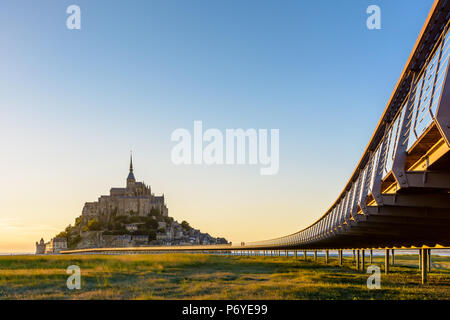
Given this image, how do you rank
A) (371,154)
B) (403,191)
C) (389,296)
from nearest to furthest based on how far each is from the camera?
(403,191), (371,154), (389,296)

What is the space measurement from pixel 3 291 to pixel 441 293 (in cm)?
2452

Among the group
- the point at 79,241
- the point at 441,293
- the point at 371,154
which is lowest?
the point at 79,241

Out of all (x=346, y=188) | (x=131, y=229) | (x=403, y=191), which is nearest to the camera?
(x=403, y=191)

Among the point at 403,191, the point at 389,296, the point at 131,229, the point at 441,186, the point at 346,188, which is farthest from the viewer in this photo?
the point at 131,229

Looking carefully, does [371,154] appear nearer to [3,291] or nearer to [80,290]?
[80,290]

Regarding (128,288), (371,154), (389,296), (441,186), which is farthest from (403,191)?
(128,288)

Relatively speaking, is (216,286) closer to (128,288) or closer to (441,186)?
(128,288)

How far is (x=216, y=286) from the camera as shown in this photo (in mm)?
27547

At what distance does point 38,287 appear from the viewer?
2706 cm

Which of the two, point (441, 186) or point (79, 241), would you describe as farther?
point (79, 241)

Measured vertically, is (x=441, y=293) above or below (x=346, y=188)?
below
